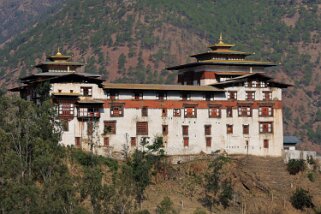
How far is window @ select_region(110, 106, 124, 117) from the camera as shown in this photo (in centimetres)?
10312

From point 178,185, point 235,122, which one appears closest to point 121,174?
point 178,185

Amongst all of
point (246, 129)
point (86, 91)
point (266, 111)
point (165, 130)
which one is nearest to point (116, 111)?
point (86, 91)

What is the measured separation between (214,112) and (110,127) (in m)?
13.3

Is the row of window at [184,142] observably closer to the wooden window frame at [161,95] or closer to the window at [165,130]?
the window at [165,130]

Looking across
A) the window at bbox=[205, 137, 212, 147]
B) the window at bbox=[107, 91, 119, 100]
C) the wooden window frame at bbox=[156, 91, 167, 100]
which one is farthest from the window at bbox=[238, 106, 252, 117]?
the window at bbox=[107, 91, 119, 100]

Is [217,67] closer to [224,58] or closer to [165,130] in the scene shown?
[224,58]

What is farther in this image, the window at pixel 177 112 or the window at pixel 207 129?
the window at pixel 207 129

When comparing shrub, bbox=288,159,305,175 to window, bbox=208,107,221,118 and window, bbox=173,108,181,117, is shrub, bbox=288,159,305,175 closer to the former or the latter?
window, bbox=208,107,221,118

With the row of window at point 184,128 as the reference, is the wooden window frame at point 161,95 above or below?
above

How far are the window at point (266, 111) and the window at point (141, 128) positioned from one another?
14.9 metres

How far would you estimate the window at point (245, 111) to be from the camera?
110m

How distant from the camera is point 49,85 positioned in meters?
100

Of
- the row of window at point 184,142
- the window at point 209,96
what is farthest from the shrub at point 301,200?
the window at point 209,96

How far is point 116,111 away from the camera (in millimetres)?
103438
